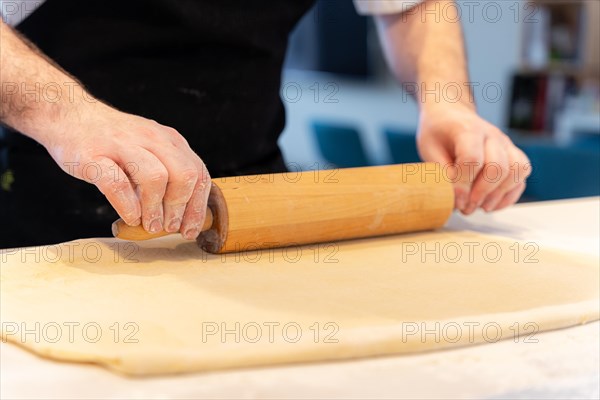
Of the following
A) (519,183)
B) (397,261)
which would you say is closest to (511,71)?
Answer: (519,183)

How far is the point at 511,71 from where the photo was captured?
4.44m

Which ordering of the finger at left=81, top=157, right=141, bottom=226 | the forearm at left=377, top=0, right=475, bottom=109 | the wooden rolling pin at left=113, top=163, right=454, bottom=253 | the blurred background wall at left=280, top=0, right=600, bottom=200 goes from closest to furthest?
the finger at left=81, top=157, right=141, bottom=226 < the wooden rolling pin at left=113, top=163, right=454, bottom=253 < the forearm at left=377, top=0, right=475, bottom=109 < the blurred background wall at left=280, top=0, right=600, bottom=200

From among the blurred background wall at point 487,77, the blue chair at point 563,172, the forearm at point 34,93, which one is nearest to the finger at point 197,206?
the forearm at point 34,93

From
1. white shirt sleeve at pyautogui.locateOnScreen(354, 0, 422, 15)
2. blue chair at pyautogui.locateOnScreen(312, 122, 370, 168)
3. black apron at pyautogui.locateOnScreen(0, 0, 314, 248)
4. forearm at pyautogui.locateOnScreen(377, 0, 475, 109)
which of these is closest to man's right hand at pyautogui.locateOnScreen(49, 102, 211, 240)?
black apron at pyautogui.locateOnScreen(0, 0, 314, 248)

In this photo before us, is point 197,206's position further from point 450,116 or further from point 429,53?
point 429,53

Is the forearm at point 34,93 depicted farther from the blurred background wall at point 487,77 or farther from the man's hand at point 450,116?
the blurred background wall at point 487,77

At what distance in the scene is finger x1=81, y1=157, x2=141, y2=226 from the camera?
32.4 inches

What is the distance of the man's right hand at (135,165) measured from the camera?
832 millimetres

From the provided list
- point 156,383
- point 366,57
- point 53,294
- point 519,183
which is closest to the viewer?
point 156,383

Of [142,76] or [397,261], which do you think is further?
[142,76]

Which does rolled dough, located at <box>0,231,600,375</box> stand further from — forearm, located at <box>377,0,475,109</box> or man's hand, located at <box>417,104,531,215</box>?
forearm, located at <box>377,0,475,109</box>

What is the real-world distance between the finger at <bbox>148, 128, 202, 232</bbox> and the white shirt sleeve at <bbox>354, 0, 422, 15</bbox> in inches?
30.1

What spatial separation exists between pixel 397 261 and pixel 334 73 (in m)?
4.50

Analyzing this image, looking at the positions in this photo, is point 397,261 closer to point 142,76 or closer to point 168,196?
point 168,196
